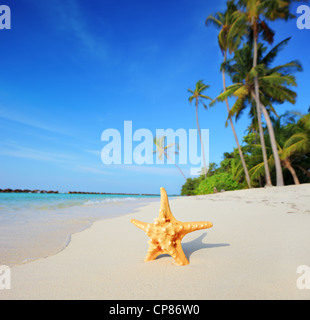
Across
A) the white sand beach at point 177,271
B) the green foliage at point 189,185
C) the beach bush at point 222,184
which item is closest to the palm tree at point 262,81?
the beach bush at point 222,184

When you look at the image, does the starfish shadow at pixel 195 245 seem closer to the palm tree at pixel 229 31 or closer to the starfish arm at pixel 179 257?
the starfish arm at pixel 179 257

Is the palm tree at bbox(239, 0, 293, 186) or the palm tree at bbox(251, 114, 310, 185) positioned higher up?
the palm tree at bbox(239, 0, 293, 186)

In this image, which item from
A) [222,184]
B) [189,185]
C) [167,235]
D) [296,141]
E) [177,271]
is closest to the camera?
[177,271]

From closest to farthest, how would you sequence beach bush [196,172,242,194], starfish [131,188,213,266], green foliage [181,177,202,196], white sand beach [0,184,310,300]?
white sand beach [0,184,310,300] < starfish [131,188,213,266] < beach bush [196,172,242,194] < green foliage [181,177,202,196]

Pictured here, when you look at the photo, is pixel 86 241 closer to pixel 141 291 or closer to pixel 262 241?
pixel 141 291

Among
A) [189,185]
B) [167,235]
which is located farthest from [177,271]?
[189,185]

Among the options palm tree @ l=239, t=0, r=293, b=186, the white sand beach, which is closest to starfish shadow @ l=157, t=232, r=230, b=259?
the white sand beach

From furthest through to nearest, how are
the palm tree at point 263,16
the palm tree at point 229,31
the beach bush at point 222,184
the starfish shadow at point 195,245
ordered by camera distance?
the beach bush at point 222,184
the palm tree at point 229,31
the palm tree at point 263,16
the starfish shadow at point 195,245

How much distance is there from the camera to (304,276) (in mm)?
1638

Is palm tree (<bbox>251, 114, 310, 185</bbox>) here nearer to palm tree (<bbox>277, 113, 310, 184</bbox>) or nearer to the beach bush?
palm tree (<bbox>277, 113, 310, 184</bbox>)

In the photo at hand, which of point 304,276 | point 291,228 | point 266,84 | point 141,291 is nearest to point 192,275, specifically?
point 141,291

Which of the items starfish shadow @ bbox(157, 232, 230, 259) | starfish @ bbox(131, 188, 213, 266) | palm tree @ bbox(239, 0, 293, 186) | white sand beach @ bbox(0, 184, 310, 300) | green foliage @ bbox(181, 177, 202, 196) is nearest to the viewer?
white sand beach @ bbox(0, 184, 310, 300)

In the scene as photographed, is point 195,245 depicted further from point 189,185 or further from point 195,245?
point 189,185
